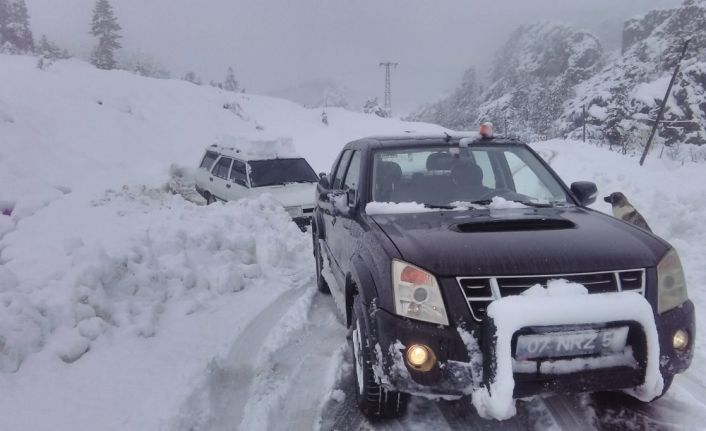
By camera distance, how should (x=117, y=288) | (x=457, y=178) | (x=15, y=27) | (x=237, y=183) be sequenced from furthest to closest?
1. (x=15, y=27)
2. (x=237, y=183)
3. (x=117, y=288)
4. (x=457, y=178)

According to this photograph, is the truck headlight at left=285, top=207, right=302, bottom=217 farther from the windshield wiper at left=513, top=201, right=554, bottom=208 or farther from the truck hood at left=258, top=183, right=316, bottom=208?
the windshield wiper at left=513, top=201, right=554, bottom=208

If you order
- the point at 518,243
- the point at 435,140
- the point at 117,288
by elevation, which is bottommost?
the point at 117,288

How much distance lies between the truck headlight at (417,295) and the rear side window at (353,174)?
4.94 ft

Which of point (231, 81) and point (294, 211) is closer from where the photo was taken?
point (294, 211)

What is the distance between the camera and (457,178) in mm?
4031

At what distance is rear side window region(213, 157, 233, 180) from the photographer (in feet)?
37.4

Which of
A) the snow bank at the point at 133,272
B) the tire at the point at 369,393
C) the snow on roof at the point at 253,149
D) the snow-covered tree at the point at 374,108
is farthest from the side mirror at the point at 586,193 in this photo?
the snow-covered tree at the point at 374,108

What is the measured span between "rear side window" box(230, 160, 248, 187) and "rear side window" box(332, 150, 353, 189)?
544cm

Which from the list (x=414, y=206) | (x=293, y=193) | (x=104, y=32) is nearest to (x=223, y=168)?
(x=293, y=193)

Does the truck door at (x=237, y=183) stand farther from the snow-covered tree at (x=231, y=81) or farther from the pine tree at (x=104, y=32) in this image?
the snow-covered tree at (x=231, y=81)

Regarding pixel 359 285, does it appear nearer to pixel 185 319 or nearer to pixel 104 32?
pixel 185 319

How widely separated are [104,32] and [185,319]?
203ft

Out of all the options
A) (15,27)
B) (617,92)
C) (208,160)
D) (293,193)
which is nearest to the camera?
(293,193)

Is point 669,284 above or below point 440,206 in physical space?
below
